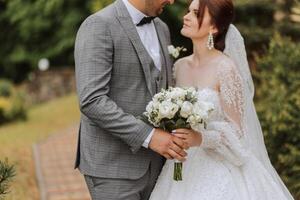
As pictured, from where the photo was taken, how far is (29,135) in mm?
11484

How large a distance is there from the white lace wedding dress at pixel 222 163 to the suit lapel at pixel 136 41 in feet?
1.11

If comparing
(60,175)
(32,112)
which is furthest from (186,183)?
(32,112)

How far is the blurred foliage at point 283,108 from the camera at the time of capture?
5.71 meters

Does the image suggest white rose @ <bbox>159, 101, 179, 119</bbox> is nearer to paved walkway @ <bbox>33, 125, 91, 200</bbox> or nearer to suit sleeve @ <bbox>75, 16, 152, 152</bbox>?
suit sleeve @ <bbox>75, 16, 152, 152</bbox>

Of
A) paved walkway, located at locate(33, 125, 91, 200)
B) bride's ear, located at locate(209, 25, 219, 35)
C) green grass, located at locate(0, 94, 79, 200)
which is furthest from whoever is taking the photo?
green grass, located at locate(0, 94, 79, 200)

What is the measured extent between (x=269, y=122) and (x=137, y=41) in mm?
3050

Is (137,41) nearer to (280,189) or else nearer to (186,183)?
(186,183)

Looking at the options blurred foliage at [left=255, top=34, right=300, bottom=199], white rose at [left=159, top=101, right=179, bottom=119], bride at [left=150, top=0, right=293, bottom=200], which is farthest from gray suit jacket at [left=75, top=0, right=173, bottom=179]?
blurred foliage at [left=255, top=34, right=300, bottom=199]

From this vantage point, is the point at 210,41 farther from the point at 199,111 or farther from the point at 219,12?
the point at 199,111

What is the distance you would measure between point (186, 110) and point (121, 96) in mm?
363

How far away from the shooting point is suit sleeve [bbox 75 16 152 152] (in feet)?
9.92

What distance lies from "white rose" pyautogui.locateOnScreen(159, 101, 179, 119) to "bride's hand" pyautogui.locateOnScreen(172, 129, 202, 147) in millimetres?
109

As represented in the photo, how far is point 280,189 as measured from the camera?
3633 millimetres

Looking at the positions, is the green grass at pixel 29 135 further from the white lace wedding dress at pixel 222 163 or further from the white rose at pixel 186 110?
the white rose at pixel 186 110
